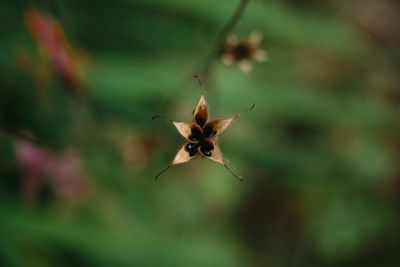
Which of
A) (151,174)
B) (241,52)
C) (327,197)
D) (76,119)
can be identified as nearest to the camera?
(241,52)

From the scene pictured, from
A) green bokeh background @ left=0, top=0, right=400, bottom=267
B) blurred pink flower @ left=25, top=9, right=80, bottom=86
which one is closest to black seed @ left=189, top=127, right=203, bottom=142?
green bokeh background @ left=0, top=0, right=400, bottom=267

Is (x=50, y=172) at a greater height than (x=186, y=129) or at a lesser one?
greater

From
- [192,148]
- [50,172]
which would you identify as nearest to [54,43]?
[50,172]

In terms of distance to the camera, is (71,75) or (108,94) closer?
(71,75)

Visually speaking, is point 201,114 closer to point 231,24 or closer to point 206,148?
point 206,148

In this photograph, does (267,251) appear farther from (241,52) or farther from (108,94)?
(241,52)

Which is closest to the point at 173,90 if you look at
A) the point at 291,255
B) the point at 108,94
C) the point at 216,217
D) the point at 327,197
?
the point at 108,94

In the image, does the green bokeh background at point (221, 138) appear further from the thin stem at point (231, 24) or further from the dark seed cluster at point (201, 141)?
the dark seed cluster at point (201, 141)

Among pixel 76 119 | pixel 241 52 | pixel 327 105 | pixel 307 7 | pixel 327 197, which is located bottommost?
pixel 241 52
